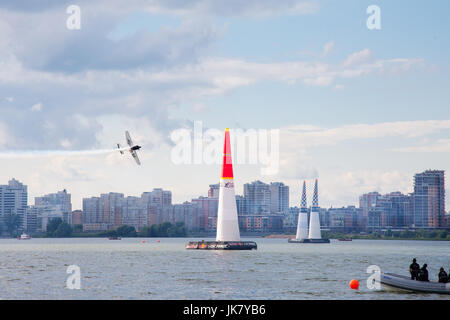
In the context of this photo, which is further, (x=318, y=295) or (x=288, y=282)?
(x=288, y=282)

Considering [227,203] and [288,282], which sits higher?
[227,203]

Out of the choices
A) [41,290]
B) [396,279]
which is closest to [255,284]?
[396,279]

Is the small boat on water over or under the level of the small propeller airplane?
under

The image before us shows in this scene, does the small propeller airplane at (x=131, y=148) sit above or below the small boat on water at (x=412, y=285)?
above

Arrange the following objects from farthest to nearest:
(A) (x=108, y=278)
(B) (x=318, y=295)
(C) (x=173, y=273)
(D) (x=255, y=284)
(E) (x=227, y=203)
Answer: (E) (x=227, y=203)
(C) (x=173, y=273)
(A) (x=108, y=278)
(D) (x=255, y=284)
(B) (x=318, y=295)
